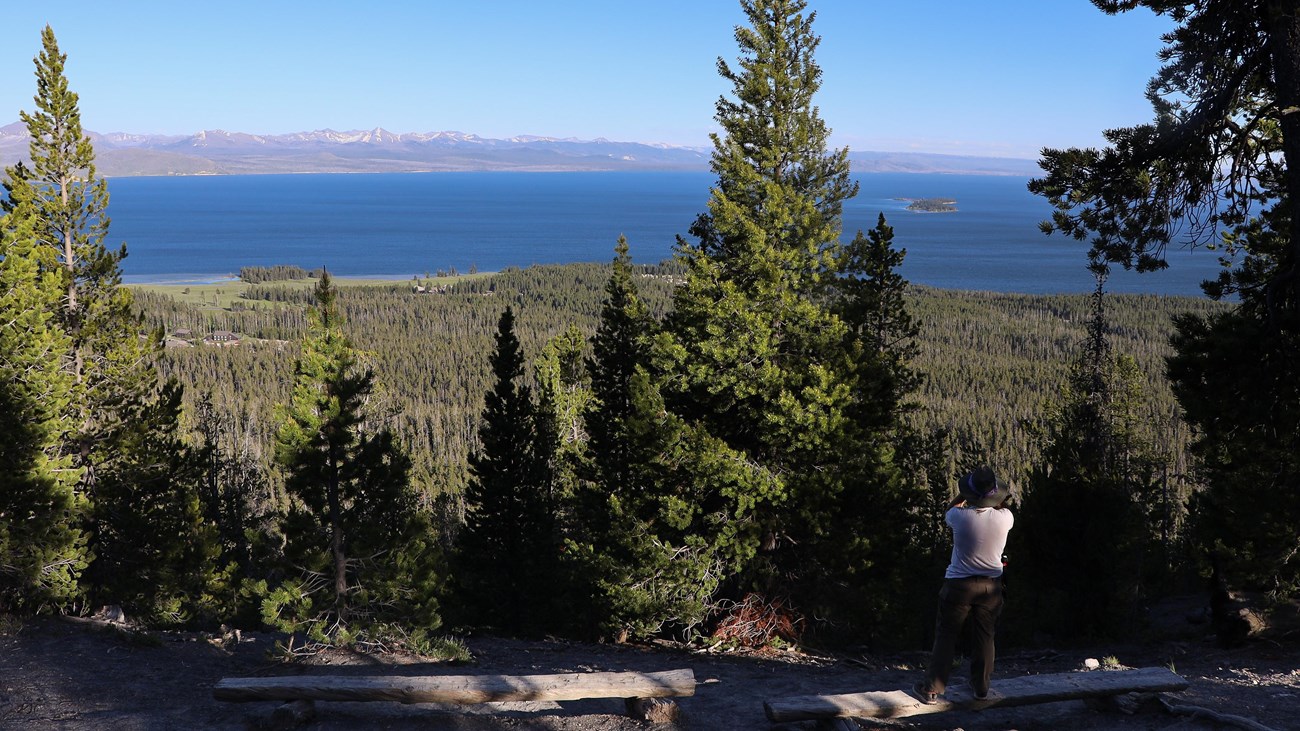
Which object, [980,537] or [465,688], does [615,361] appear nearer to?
[465,688]

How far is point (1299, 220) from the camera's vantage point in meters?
10.8

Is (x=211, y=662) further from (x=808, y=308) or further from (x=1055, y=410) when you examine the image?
(x=1055, y=410)

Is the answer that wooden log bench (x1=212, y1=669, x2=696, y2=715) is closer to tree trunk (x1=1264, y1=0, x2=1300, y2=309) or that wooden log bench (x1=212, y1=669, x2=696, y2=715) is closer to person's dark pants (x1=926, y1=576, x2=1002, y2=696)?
person's dark pants (x1=926, y1=576, x2=1002, y2=696)

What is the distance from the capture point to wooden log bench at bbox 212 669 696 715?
8227 millimetres

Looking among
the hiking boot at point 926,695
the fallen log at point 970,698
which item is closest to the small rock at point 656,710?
the fallen log at point 970,698

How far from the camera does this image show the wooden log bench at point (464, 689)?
823 centimetres

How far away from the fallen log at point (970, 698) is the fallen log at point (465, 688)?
1127mm

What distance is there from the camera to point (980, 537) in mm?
7422

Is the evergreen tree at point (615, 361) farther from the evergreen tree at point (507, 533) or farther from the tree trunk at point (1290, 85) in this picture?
the tree trunk at point (1290, 85)

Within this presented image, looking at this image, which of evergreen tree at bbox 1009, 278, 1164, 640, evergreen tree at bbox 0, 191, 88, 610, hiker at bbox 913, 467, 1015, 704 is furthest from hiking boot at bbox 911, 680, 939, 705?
evergreen tree at bbox 0, 191, 88, 610

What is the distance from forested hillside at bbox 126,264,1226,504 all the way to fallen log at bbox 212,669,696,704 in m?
79.8

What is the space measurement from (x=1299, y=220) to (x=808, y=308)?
7.27 m

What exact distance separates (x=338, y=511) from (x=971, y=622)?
15.9 m

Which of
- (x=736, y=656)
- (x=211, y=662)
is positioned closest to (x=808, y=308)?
(x=736, y=656)
